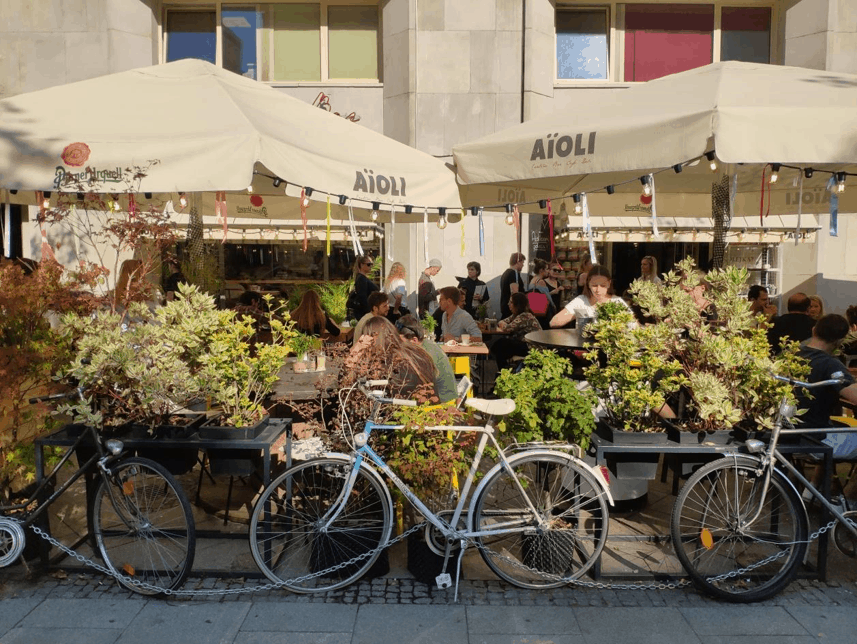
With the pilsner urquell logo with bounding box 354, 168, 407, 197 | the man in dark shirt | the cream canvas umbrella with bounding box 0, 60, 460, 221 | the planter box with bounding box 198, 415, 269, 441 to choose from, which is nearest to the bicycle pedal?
the planter box with bounding box 198, 415, 269, 441

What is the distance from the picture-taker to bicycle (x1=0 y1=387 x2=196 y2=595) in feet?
13.9

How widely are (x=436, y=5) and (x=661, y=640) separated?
11.0 meters

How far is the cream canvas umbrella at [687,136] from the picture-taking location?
5.10 metres

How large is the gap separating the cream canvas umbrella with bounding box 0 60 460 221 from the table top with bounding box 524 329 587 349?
170 centimetres

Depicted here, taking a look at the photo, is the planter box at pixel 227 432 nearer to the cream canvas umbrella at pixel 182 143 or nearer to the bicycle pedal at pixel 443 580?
the bicycle pedal at pixel 443 580

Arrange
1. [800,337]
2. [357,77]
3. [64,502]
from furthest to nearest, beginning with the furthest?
[357,77]
[800,337]
[64,502]

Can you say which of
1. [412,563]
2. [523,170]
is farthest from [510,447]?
[523,170]

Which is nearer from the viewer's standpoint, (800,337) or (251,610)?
(251,610)

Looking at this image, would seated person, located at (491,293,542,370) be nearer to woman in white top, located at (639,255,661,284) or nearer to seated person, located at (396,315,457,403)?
woman in white top, located at (639,255,661,284)

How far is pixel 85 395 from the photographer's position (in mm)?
4469

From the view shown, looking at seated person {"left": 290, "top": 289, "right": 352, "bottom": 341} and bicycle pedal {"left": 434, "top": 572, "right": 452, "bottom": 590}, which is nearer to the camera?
bicycle pedal {"left": 434, "top": 572, "right": 452, "bottom": 590}

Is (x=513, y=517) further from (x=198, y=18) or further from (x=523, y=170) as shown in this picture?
(x=198, y=18)

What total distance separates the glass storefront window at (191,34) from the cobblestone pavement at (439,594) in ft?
36.0

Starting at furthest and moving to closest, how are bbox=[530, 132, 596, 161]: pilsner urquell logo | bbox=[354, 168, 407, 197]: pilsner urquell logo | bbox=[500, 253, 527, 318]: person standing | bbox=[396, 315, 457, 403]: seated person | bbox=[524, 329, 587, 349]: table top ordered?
bbox=[500, 253, 527, 318]: person standing → bbox=[524, 329, 587, 349]: table top → bbox=[530, 132, 596, 161]: pilsner urquell logo → bbox=[354, 168, 407, 197]: pilsner urquell logo → bbox=[396, 315, 457, 403]: seated person
